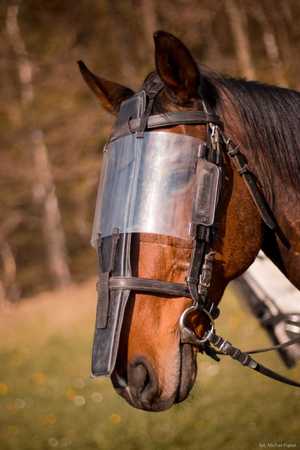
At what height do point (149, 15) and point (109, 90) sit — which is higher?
point (149, 15)

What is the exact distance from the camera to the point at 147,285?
2189mm

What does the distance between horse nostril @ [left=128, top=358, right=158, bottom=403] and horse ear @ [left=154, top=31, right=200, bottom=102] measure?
114 centimetres

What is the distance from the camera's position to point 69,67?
14.2 m

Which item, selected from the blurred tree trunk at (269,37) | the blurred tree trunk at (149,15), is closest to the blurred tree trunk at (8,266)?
the blurred tree trunk at (149,15)

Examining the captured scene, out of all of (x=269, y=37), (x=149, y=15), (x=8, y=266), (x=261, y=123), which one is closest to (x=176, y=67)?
(x=261, y=123)

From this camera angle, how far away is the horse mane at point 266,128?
248cm

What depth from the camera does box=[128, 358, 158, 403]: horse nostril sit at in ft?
7.04

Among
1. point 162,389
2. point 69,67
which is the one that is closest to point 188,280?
point 162,389

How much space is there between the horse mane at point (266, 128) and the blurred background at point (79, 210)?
2.09 metres

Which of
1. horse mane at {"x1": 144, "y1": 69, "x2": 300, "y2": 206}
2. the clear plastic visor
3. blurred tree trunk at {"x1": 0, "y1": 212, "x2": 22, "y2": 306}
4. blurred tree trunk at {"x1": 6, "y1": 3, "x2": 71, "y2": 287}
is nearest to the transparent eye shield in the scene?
the clear plastic visor

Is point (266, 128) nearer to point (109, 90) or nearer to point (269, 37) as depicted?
point (109, 90)

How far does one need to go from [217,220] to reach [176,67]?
0.67 meters

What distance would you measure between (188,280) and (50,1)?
42.9 ft

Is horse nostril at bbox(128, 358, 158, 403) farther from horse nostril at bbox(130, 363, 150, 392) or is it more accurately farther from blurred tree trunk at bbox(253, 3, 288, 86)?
blurred tree trunk at bbox(253, 3, 288, 86)
